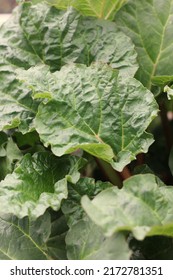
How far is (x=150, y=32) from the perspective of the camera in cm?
100

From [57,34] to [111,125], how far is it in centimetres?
25

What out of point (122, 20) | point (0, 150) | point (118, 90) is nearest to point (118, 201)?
point (118, 90)

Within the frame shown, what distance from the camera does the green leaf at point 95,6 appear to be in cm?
100

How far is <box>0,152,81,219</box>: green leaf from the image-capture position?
741mm

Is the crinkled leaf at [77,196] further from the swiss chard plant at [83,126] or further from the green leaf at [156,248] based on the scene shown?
the green leaf at [156,248]

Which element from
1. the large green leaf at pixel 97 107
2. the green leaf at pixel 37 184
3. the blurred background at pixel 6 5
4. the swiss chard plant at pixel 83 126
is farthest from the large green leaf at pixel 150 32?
the blurred background at pixel 6 5

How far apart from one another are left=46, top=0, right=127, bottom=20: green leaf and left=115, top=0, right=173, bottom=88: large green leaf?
0.04 m

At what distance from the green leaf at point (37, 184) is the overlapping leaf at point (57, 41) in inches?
8.7

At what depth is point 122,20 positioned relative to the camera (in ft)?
3.31

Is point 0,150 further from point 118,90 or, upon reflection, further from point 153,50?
point 153,50

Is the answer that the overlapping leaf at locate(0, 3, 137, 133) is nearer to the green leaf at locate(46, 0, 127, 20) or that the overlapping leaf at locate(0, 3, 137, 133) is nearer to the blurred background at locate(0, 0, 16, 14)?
the green leaf at locate(46, 0, 127, 20)

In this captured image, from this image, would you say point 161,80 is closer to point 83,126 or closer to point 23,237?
point 83,126

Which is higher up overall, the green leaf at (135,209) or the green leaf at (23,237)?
the green leaf at (135,209)

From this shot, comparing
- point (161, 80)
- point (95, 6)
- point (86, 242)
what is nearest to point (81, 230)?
point (86, 242)
